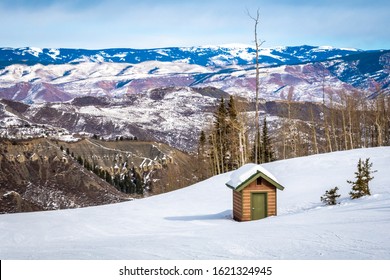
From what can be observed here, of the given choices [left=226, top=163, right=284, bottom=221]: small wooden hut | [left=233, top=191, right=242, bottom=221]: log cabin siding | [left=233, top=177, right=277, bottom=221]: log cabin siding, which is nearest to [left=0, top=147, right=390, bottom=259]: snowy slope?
[left=233, top=191, right=242, bottom=221]: log cabin siding

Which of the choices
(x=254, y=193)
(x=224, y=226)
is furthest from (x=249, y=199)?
(x=224, y=226)

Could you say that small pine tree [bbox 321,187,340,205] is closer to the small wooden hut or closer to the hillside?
the small wooden hut

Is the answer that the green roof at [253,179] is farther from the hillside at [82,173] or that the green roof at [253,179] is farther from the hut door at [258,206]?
the hillside at [82,173]

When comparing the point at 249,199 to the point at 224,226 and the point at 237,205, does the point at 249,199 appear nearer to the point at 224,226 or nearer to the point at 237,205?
the point at 237,205

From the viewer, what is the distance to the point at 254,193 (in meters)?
20.8

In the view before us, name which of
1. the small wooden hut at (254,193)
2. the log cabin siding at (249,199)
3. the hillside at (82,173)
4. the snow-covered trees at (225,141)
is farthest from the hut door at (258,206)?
the hillside at (82,173)

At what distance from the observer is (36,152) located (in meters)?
118

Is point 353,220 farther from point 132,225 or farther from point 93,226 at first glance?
point 93,226

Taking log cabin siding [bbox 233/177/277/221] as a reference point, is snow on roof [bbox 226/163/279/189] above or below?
above

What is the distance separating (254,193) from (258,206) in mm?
631

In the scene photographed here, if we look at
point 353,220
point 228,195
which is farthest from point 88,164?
point 353,220

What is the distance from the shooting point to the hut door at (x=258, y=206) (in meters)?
20.7

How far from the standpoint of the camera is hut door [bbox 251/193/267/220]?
20719 millimetres
